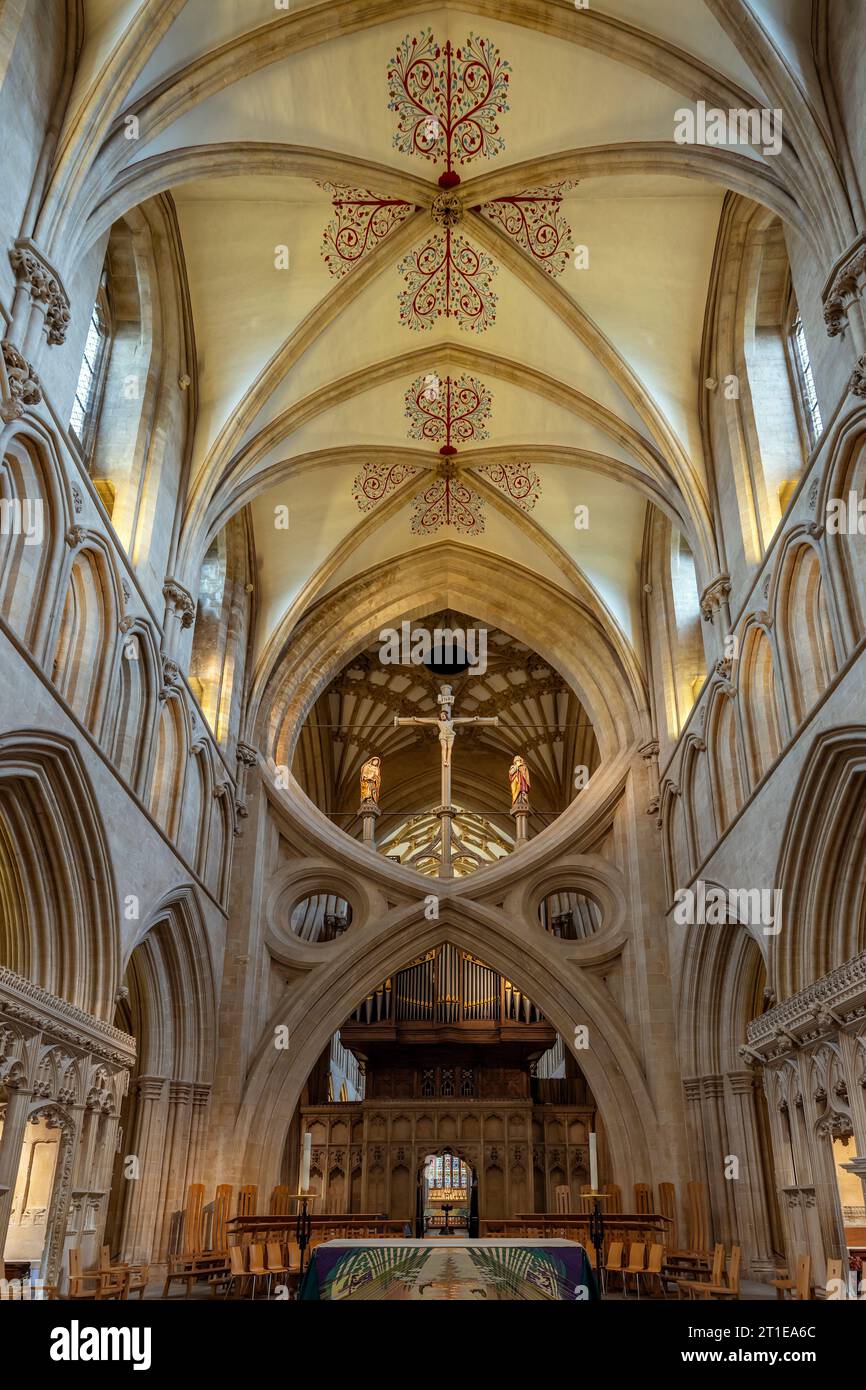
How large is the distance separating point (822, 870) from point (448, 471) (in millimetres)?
9975

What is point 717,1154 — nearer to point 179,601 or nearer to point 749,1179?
point 749,1179

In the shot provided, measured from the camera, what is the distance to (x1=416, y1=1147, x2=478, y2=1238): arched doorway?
20172mm

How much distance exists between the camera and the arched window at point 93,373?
1264 centimetres

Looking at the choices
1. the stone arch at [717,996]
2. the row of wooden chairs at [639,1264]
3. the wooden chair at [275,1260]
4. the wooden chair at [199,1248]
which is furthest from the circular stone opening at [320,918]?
the row of wooden chairs at [639,1264]

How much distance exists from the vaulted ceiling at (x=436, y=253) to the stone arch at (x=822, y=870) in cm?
466

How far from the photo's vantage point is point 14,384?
8672mm

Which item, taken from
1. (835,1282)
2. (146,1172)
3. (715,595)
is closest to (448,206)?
(715,595)

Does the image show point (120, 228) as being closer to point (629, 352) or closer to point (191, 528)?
point (191, 528)

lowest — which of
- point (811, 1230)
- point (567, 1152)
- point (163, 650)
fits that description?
point (811, 1230)

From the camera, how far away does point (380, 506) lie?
727 inches

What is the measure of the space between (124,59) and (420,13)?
135 inches

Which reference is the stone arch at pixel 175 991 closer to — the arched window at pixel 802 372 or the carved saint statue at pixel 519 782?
the carved saint statue at pixel 519 782
